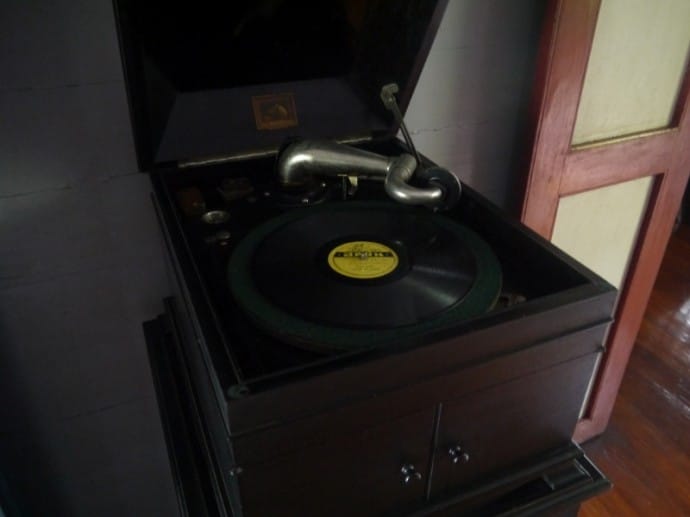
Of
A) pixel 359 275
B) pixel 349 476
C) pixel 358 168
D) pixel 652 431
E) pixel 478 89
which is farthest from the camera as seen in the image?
pixel 652 431

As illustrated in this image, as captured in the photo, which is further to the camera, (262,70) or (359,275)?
(262,70)

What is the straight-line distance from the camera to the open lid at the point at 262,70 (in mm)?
847

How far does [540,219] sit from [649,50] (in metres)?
0.46

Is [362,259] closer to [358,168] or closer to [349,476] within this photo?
[358,168]

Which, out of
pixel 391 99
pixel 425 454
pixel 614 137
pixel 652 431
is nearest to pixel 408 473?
pixel 425 454

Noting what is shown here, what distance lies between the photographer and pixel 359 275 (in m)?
0.76

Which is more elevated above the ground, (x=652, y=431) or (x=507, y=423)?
(x=507, y=423)

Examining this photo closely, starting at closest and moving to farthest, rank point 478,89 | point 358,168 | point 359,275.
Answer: point 359,275 → point 358,168 → point 478,89

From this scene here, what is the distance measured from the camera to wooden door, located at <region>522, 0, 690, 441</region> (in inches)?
47.6

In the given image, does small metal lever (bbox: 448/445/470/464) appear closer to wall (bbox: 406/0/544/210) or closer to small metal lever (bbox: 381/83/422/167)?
small metal lever (bbox: 381/83/422/167)

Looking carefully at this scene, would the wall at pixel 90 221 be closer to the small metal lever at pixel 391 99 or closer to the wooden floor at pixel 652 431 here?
the small metal lever at pixel 391 99

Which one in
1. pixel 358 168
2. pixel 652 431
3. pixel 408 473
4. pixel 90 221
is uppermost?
pixel 358 168

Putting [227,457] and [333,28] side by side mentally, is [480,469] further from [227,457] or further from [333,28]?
[333,28]

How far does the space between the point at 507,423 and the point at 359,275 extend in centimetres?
28
